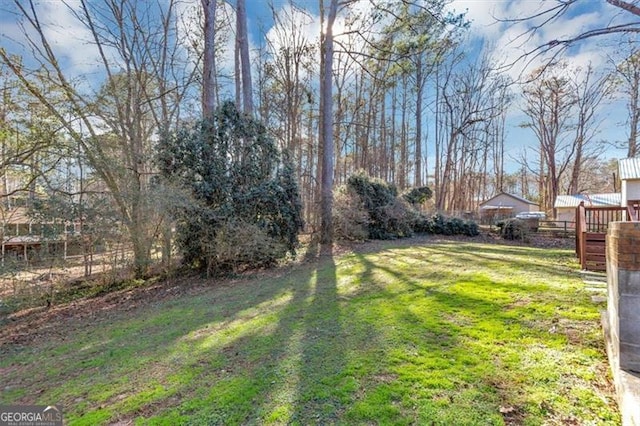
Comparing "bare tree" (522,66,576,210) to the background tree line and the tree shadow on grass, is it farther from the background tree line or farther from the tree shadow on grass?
the tree shadow on grass

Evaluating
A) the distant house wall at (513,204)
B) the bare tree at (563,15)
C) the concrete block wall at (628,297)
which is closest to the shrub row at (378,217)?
the bare tree at (563,15)

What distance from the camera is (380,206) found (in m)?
13.4

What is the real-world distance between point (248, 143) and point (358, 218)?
553 cm

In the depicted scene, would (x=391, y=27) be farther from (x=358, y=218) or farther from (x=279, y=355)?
(x=279, y=355)

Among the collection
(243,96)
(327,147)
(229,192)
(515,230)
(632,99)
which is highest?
(632,99)

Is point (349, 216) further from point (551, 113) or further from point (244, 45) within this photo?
point (551, 113)

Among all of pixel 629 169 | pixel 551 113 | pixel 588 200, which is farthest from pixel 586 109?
pixel 629 169

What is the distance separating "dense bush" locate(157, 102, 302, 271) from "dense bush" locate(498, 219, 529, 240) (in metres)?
10.9

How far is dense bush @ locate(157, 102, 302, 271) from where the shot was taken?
25.2ft

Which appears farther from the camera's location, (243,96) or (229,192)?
(243,96)

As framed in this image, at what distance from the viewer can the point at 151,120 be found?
39.3ft

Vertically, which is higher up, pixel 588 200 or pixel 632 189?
pixel 632 189

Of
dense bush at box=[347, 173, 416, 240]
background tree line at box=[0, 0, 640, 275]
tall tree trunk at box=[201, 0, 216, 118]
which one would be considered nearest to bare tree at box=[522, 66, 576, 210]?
background tree line at box=[0, 0, 640, 275]

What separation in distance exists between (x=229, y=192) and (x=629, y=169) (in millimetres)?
17736
